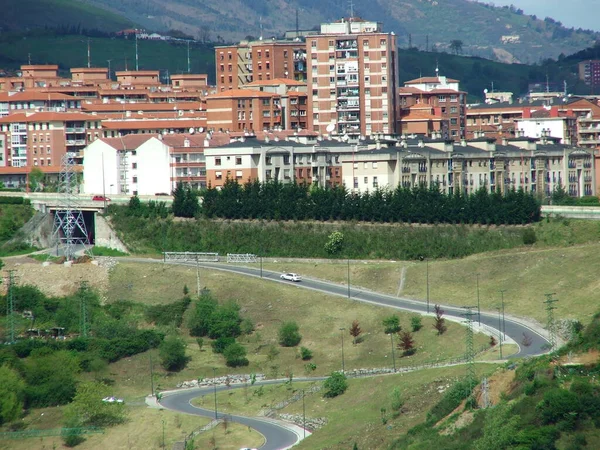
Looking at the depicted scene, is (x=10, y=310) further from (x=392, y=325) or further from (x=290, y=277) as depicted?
(x=392, y=325)

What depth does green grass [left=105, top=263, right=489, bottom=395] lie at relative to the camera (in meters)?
88.4

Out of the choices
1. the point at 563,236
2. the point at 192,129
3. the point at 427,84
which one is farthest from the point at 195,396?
the point at 427,84

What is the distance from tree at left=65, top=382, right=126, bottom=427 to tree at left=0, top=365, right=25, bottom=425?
10.1 feet

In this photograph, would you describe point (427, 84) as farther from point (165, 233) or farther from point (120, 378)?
point (120, 378)

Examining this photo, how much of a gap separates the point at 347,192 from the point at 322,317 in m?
24.4

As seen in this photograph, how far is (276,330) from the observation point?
316 ft

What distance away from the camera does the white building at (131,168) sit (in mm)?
133375

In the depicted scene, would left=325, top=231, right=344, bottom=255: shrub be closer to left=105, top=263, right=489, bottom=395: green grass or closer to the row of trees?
the row of trees

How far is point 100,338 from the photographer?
9606 cm

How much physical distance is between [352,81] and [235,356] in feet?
198

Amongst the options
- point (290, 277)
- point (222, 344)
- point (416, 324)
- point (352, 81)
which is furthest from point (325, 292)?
point (352, 81)

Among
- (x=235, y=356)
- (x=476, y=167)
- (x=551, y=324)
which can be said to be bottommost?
(x=235, y=356)

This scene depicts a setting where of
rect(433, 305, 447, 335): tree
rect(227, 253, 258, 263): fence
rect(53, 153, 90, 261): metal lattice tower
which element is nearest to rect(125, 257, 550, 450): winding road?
rect(433, 305, 447, 335): tree

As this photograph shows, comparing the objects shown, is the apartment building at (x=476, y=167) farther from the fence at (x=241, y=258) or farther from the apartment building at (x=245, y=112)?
the apartment building at (x=245, y=112)
